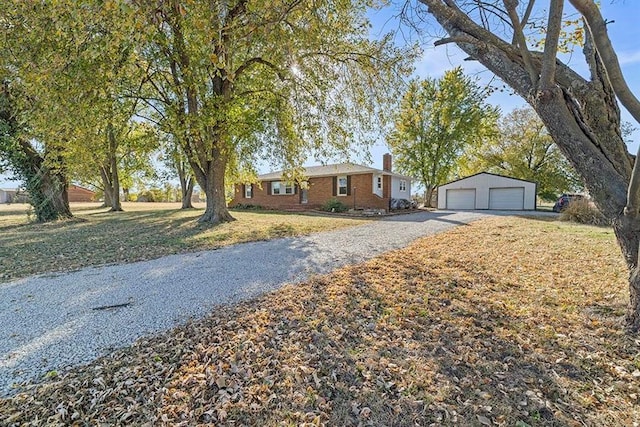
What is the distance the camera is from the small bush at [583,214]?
12.3m

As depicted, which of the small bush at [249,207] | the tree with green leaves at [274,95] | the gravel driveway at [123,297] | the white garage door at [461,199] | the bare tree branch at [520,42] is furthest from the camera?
the white garage door at [461,199]

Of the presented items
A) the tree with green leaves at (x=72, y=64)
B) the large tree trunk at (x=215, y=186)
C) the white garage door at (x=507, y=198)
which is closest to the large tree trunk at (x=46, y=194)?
the tree with green leaves at (x=72, y=64)

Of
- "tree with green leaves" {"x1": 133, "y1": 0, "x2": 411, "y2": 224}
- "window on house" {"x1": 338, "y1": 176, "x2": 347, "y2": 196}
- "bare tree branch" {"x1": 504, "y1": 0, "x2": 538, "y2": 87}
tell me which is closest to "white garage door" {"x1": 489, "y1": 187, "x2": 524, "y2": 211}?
"window on house" {"x1": 338, "y1": 176, "x2": 347, "y2": 196}

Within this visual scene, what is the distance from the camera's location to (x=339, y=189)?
2127 centimetres

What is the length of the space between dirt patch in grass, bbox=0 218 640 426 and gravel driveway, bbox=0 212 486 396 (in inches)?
15.5

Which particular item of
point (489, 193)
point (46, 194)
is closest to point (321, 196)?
point (489, 193)

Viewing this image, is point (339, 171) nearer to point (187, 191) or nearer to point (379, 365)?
point (187, 191)

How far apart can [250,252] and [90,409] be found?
16.4ft

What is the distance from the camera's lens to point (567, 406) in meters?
2.18

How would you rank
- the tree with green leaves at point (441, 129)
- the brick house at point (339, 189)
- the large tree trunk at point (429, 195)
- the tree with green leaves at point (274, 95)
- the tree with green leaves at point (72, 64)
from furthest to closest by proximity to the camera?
the large tree trunk at point (429, 195) < the tree with green leaves at point (441, 129) < the brick house at point (339, 189) < the tree with green leaves at point (274, 95) < the tree with green leaves at point (72, 64)

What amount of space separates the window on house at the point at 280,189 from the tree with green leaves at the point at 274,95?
10.0m

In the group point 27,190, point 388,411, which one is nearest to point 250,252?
point 388,411

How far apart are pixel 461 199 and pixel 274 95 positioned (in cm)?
1980

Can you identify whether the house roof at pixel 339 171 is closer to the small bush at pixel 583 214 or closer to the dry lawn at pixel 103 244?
the dry lawn at pixel 103 244
